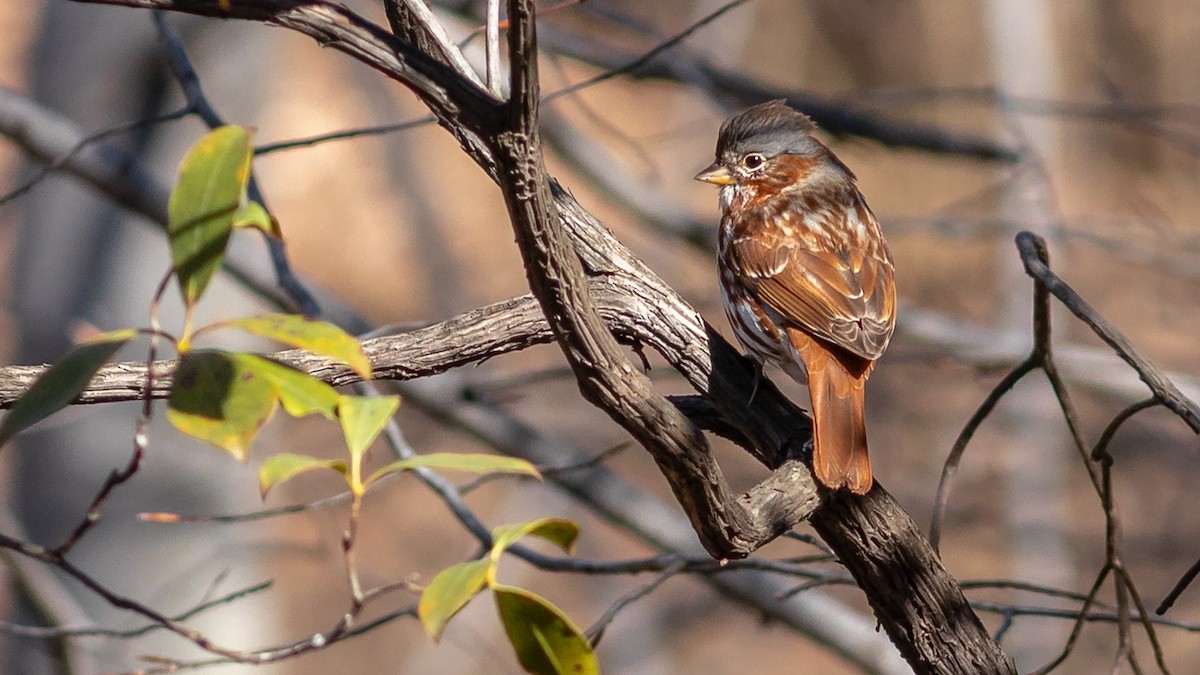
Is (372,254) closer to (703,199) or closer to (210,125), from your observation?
(703,199)

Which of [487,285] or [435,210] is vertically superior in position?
[435,210]

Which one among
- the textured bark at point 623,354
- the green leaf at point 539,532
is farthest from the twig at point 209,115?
the green leaf at point 539,532

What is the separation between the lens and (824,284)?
11.6 ft

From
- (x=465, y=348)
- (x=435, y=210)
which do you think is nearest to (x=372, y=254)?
(x=435, y=210)

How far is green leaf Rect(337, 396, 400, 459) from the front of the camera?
135cm

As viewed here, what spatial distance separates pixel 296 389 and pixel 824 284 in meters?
2.44

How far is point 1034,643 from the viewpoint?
756cm

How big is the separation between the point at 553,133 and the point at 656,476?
629cm

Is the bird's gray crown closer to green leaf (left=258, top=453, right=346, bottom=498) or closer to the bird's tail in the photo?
the bird's tail

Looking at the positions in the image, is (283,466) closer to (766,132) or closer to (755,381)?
(755,381)

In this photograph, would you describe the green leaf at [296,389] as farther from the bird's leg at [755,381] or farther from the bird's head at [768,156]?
the bird's head at [768,156]

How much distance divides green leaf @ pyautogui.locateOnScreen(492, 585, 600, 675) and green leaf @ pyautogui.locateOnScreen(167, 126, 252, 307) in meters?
0.49

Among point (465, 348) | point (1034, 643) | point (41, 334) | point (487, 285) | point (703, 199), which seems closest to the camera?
point (465, 348)

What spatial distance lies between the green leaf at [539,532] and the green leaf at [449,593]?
3 centimetres
